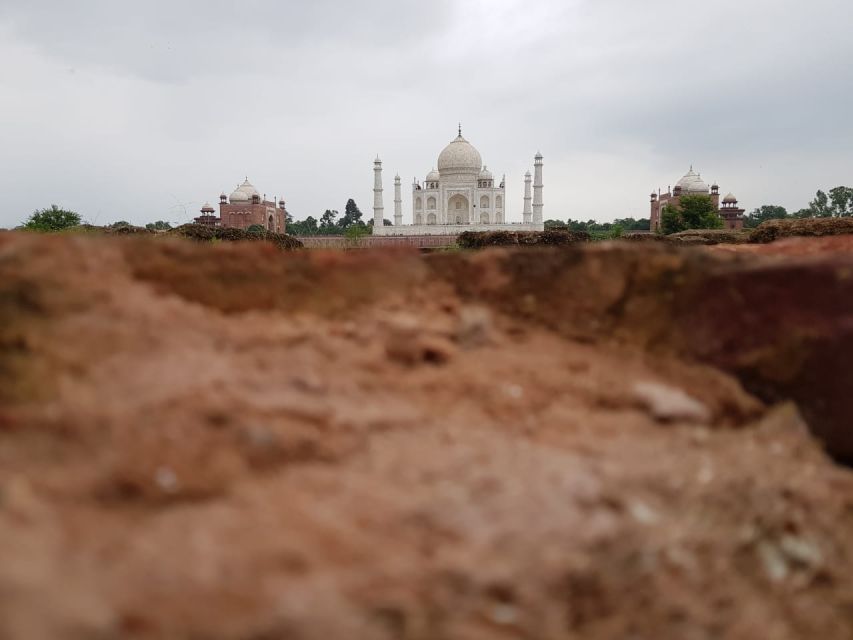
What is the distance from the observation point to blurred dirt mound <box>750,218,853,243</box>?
10581mm

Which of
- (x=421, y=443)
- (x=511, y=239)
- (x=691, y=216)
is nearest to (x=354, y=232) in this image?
(x=511, y=239)

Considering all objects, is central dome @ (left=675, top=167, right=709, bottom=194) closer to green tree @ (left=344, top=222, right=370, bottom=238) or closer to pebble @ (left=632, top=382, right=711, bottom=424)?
green tree @ (left=344, top=222, right=370, bottom=238)

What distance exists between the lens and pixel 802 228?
1094cm

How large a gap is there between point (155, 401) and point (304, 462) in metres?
0.36

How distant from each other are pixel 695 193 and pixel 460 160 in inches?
615

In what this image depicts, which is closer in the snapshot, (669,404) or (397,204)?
(669,404)

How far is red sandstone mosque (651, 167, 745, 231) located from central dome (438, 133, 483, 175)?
40.6 feet

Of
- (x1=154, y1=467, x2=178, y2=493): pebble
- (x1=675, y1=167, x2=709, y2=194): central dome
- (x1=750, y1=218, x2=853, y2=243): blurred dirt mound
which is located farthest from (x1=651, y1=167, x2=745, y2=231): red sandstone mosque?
(x1=154, y1=467, x2=178, y2=493): pebble

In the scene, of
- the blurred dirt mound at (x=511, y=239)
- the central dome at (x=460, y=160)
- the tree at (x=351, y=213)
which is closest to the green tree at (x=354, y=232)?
the blurred dirt mound at (x=511, y=239)

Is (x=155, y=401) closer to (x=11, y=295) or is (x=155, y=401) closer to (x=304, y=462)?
(x=304, y=462)

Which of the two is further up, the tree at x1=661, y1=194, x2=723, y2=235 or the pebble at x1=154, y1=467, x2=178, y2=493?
the tree at x1=661, y1=194, x2=723, y2=235

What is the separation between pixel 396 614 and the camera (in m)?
1.25

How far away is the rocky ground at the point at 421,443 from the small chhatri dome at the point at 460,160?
41635 mm

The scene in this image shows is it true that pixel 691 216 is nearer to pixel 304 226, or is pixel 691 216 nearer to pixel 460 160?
pixel 460 160
